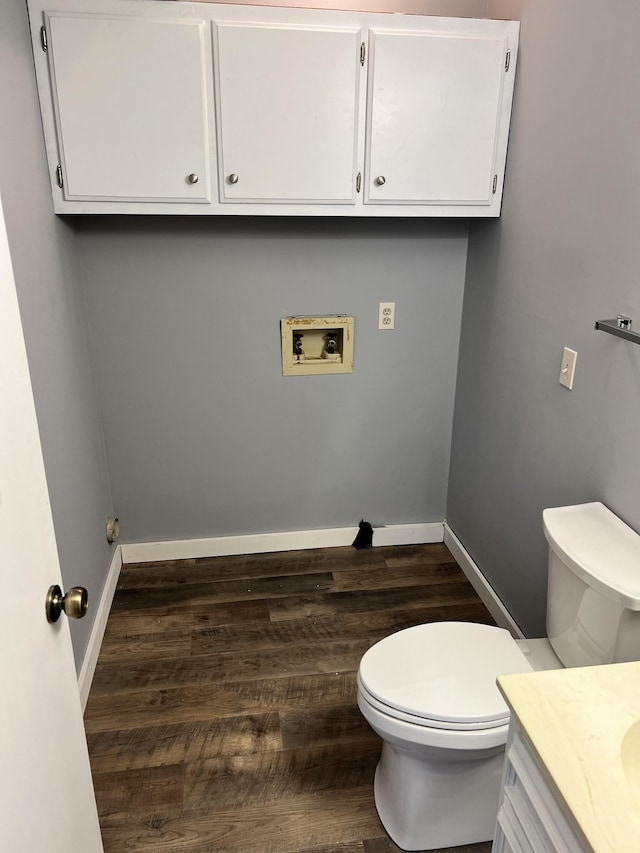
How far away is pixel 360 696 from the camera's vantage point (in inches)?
62.1

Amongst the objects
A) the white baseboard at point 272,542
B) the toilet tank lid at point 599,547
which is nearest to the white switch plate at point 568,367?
the toilet tank lid at point 599,547

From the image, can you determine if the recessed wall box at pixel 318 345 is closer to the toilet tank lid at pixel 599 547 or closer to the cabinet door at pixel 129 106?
the cabinet door at pixel 129 106

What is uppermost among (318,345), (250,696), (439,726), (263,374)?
(318,345)

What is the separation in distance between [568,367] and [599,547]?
60 centimetres

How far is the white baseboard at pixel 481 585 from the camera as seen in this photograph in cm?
233

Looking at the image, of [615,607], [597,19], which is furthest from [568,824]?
[597,19]

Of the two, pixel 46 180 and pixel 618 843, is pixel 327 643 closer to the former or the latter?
pixel 618 843

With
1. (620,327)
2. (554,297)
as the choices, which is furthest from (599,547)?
(554,297)

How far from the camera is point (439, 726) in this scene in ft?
4.72

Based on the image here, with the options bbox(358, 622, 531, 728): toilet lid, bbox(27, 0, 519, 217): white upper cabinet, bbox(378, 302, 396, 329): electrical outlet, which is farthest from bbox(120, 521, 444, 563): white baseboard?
bbox(27, 0, 519, 217): white upper cabinet

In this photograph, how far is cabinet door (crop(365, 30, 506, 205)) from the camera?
2.07m

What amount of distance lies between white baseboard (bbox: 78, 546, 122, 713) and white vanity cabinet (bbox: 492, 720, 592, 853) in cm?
133

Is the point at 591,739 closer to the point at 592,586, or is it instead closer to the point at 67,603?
the point at 592,586

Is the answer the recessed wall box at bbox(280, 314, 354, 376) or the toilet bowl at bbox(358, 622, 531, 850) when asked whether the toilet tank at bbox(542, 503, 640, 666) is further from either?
the recessed wall box at bbox(280, 314, 354, 376)
